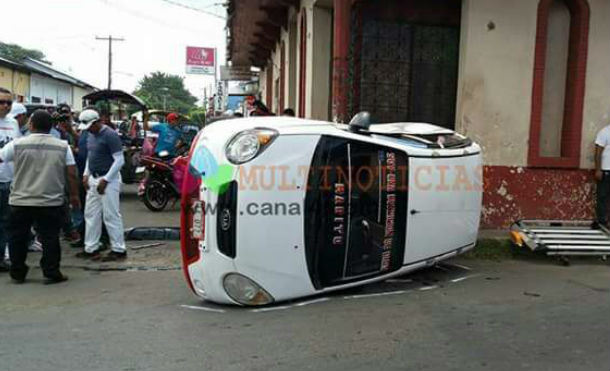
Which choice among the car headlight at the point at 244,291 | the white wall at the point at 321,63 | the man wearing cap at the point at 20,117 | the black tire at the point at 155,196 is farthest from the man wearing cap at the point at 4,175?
the white wall at the point at 321,63

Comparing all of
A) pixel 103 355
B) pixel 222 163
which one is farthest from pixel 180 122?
pixel 103 355

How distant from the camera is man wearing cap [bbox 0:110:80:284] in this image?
18.4 ft

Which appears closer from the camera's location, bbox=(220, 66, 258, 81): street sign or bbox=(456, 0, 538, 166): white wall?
bbox=(456, 0, 538, 166): white wall

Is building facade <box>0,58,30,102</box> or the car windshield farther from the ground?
building facade <box>0,58,30,102</box>

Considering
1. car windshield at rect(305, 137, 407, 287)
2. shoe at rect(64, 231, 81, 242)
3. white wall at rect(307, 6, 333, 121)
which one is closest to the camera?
car windshield at rect(305, 137, 407, 287)

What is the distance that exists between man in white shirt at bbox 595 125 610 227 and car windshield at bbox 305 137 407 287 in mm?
4116

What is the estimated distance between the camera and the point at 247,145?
4672 mm

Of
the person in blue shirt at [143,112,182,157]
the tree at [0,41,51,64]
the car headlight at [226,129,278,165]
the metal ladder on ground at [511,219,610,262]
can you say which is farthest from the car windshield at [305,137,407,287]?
the tree at [0,41,51,64]

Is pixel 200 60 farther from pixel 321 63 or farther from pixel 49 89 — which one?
pixel 321 63

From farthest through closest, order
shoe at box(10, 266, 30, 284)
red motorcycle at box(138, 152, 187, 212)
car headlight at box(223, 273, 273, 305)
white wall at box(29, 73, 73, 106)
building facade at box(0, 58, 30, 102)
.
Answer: white wall at box(29, 73, 73, 106), building facade at box(0, 58, 30, 102), red motorcycle at box(138, 152, 187, 212), shoe at box(10, 266, 30, 284), car headlight at box(223, 273, 273, 305)

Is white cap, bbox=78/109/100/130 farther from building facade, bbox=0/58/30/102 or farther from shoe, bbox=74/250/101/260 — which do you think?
building facade, bbox=0/58/30/102

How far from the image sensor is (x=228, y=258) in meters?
4.62

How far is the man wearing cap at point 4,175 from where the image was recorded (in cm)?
629

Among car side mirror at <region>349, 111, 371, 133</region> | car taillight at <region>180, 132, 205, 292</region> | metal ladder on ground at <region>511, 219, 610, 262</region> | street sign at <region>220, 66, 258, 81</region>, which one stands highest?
street sign at <region>220, 66, 258, 81</region>
